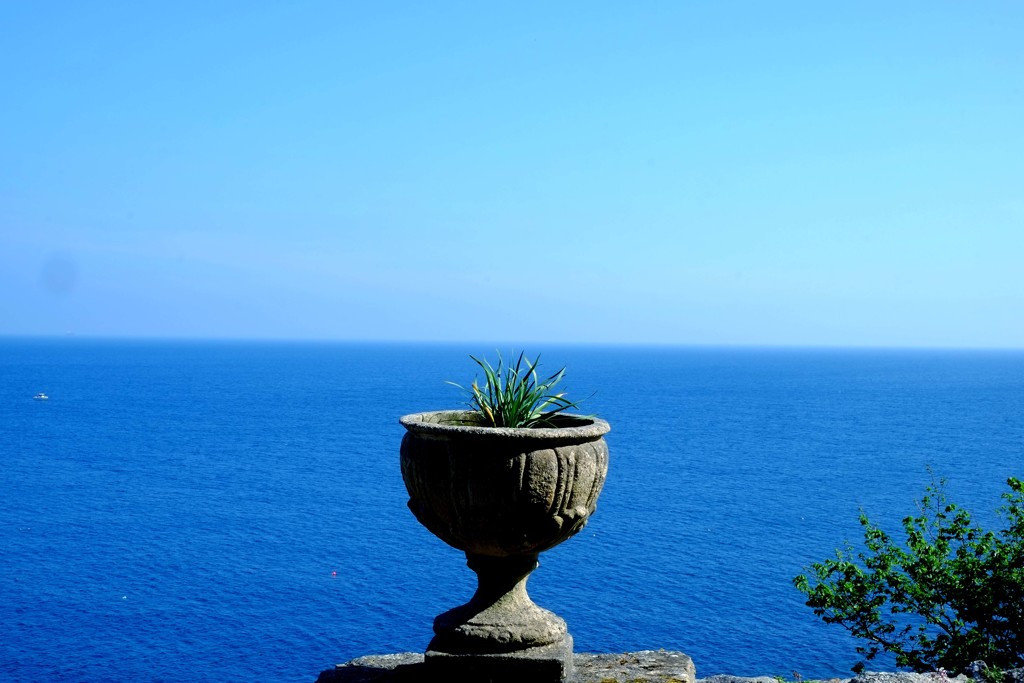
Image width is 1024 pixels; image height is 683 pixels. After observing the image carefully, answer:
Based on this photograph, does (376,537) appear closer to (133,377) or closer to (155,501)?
(155,501)

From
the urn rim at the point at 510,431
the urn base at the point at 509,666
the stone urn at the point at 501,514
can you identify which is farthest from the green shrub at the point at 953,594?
the urn rim at the point at 510,431

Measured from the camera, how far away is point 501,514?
6.44 m

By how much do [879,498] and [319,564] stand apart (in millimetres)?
40917

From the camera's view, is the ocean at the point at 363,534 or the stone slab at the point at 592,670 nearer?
the stone slab at the point at 592,670

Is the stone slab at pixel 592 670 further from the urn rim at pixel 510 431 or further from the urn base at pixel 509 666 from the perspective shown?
the urn rim at pixel 510 431

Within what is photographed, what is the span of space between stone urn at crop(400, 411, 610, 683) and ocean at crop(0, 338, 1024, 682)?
2012 cm

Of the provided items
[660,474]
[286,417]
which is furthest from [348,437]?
[660,474]

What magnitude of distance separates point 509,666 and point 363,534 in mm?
57924

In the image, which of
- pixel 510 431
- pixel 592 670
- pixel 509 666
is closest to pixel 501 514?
pixel 510 431

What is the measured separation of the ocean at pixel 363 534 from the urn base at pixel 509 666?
793 inches

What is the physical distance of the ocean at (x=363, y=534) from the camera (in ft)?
143

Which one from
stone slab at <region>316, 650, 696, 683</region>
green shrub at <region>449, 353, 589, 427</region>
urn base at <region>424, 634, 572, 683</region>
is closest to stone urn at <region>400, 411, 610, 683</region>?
urn base at <region>424, 634, 572, 683</region>

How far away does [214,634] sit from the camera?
4594cm

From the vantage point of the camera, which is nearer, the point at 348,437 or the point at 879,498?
the point at 879,498
